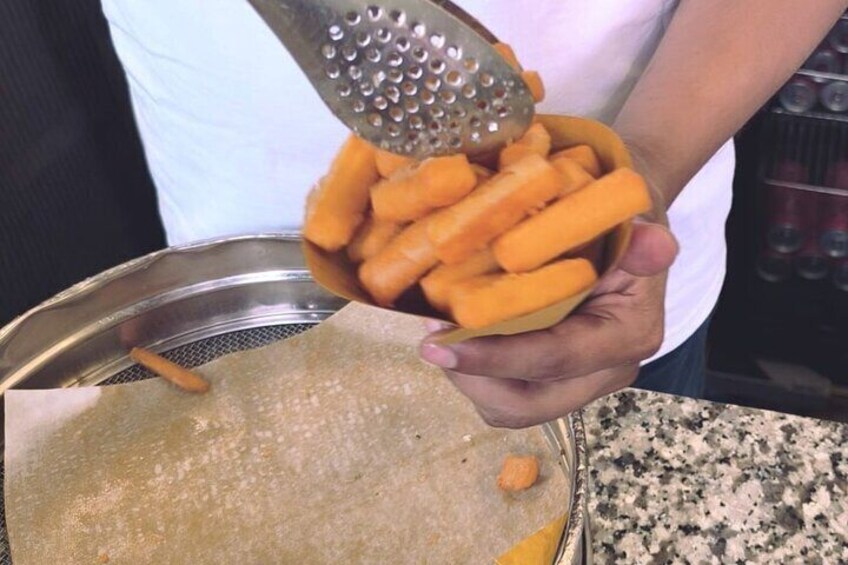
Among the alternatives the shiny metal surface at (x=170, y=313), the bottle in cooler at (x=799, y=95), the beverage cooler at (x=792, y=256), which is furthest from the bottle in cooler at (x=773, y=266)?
the shiny metal surface at (x=170, y=313)

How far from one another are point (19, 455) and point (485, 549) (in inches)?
15.0

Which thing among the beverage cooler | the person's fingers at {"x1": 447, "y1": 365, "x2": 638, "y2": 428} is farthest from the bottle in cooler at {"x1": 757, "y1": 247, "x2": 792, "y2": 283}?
the person's fingers at {"x1": 447, "y1": 365, "x2": 638, "y2": 428}

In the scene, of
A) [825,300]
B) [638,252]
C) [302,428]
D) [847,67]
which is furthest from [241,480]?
[825,300]

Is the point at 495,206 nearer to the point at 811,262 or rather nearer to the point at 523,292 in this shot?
the point at 523,292

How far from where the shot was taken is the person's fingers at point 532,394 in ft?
1.95

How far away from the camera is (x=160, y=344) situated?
86 centimetres

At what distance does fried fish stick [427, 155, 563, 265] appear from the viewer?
1.51ft

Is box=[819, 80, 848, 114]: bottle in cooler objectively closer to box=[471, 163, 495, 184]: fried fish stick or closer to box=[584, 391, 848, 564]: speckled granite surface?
box=[584, 391, 848, 564]: speckled granite surface

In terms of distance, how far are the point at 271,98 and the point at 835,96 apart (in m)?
0.89

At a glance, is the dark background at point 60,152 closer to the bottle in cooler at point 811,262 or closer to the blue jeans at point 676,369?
the blue jeans at point 676,369

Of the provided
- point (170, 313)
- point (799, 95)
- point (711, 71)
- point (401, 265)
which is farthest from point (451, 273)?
point (799, 95)

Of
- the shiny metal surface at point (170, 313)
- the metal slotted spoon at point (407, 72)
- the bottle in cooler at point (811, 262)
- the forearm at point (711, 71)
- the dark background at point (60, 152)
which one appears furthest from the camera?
the bottle in cooler at point (811, 262)

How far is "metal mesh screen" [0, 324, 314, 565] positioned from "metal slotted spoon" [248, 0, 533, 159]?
0.41 m

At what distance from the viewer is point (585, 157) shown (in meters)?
0.50
